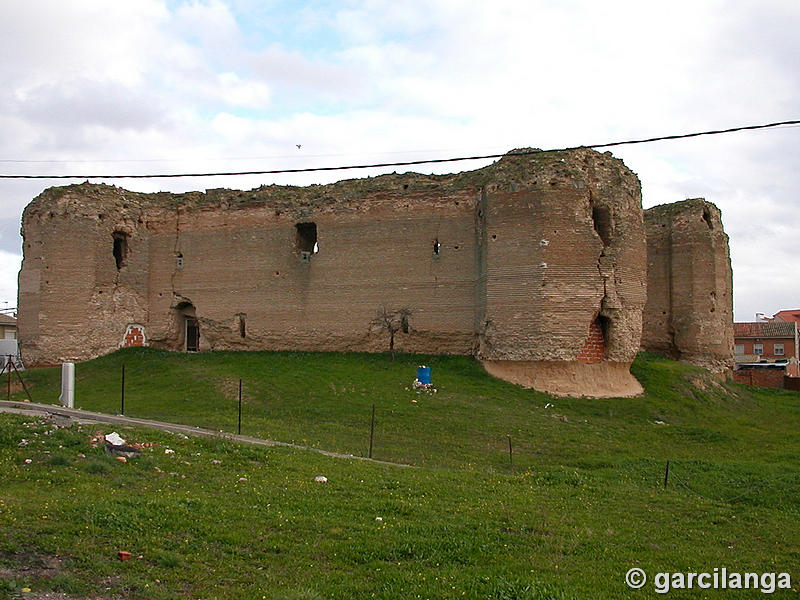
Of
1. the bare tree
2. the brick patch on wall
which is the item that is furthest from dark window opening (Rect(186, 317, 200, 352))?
the bare tree

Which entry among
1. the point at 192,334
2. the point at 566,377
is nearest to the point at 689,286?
the point at 566,377

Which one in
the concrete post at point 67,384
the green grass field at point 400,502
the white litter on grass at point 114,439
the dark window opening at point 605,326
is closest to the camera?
the green grass field at point 400,502

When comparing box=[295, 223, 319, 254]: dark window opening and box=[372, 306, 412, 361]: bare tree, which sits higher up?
box=[295, 223, 319, 254]: dark window opening

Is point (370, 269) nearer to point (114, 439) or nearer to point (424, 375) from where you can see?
point (424, 375)

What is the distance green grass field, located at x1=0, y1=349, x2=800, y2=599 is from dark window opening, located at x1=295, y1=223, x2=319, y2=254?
26.2 feet

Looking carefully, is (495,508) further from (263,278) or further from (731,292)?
(731,292)

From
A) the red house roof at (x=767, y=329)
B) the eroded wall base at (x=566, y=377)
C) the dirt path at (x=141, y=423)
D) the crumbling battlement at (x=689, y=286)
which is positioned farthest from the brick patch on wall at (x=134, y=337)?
the red house roof at (x=767, y=329)

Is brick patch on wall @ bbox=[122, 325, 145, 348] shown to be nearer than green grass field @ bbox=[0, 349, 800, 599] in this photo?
No

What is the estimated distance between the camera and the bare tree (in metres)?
23.8

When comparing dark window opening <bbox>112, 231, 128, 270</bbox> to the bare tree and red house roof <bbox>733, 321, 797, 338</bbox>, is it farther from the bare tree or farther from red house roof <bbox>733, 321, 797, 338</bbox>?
red house roof <bbox>733, 321, 797, 338</bbox>

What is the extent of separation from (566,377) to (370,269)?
770cm

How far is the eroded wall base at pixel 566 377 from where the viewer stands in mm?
20469

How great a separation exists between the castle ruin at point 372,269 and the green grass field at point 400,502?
282 cm

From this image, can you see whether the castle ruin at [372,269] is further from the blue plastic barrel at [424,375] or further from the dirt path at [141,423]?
the dirt path at [141,423]
